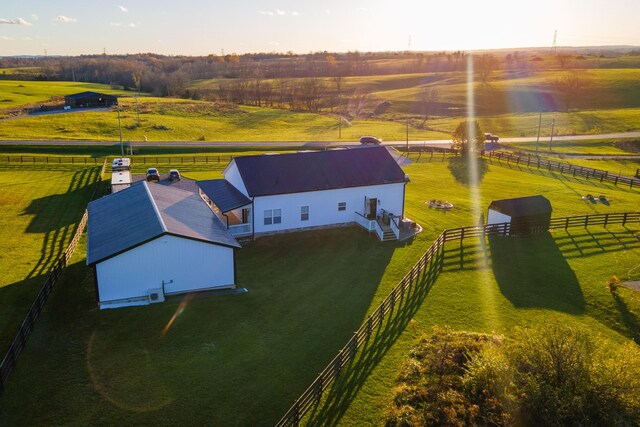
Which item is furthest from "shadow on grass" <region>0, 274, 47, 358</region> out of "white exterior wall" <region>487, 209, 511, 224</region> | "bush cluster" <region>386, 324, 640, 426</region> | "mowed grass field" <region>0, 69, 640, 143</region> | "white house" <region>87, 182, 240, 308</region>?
"mowed grass field" <region>0, 69, 640, 143</region>

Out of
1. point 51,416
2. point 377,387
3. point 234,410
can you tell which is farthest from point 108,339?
point 377,387

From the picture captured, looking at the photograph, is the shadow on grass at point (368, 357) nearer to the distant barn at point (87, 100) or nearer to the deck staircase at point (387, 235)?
the deck staircase at point (387, 235)

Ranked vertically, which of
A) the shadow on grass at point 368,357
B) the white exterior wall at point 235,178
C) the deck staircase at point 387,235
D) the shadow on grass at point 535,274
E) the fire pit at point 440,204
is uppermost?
the white exterior wall at point 235,178

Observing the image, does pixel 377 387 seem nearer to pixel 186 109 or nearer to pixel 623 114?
pixel 186 109

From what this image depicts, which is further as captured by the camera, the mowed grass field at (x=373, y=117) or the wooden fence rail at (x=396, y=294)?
the mowed grass field at (x=373, y=117)

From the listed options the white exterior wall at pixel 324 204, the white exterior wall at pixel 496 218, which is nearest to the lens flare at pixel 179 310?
the white exterior wall at pixel 324 204

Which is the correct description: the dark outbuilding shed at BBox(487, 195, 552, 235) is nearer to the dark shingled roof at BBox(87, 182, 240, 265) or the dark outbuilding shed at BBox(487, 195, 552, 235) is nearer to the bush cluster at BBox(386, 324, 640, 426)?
the bush cluster at BBox(386, 324, 640, 426)
